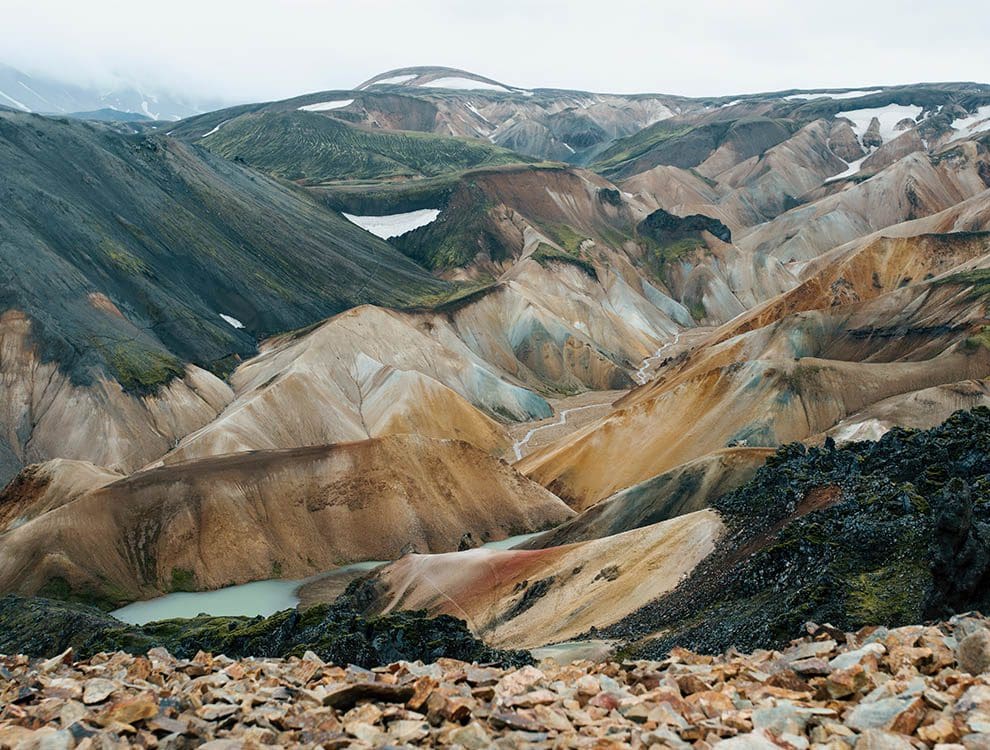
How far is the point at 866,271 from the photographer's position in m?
128

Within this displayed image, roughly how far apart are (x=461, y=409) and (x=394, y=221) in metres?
80.1

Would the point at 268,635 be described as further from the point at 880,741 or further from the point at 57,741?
the point at 880,741

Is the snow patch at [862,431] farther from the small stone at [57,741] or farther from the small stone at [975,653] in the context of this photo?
the small stone at [57,741]

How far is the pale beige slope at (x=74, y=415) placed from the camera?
266 feet

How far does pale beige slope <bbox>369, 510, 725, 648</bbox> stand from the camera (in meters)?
36.7

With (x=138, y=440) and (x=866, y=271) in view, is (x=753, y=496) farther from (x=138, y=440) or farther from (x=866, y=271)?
(x=866, y=271)

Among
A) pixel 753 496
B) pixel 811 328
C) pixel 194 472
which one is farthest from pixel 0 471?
pixel 811 328

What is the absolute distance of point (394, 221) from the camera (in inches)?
6668

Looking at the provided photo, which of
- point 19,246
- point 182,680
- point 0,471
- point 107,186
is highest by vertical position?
point 107,186

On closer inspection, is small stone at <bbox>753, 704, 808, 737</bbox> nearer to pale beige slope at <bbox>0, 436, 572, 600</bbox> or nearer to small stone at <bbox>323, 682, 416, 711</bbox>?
small stone at <bbox>323, 682, 416, 711</bbox>

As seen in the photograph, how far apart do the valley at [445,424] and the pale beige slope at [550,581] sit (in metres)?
0.20

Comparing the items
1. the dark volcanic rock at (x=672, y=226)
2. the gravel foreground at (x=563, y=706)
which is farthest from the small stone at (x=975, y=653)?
the dark volcanic rock at (x=672, y=226)

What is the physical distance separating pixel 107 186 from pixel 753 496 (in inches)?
4137

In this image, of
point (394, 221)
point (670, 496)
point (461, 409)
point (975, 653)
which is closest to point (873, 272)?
point (461, 409)
